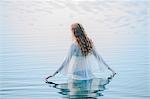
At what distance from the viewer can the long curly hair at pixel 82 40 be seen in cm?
204

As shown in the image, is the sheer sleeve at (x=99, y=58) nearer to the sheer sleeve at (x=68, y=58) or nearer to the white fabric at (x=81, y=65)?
the white fabric at (x=81, y=65)

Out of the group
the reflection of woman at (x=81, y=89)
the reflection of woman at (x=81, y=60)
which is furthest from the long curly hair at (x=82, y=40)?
the reflection of woman at (x=81, y=89)

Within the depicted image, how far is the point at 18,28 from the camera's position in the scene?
2.24 metres

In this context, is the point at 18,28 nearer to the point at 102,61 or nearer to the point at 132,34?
the point at 102,61

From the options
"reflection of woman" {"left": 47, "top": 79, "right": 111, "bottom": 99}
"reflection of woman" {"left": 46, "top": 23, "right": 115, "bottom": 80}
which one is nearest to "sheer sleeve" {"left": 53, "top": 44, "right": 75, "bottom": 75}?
"reflection of woman" {"left": 46, "top": 23, "right": 115, "bottom": 80}

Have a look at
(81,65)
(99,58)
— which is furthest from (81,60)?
(99,58)

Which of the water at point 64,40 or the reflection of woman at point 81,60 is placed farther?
the water at point 64,40

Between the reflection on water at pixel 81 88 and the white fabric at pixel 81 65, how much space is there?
0.03 meters

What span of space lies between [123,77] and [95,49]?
24cm

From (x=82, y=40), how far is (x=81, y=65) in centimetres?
14

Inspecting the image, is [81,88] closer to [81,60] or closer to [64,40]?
[81,60]

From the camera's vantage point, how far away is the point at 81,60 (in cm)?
203

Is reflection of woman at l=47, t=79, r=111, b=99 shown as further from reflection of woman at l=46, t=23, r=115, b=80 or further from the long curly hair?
the long curly hair

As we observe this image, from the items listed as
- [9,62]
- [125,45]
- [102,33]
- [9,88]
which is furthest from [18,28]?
[125,45]
